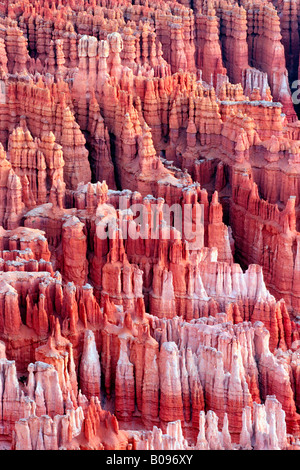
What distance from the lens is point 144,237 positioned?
41.1 meters

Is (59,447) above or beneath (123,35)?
beneath

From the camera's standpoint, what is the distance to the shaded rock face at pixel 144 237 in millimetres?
33719

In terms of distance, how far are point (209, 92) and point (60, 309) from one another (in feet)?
62.9

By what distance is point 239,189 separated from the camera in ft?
154

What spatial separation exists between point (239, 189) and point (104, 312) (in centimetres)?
1171

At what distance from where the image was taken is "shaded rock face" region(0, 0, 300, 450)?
33719 millimetres

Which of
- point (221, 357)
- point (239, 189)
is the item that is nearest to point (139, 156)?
point (239, 189)

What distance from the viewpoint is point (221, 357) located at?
34.5 metres

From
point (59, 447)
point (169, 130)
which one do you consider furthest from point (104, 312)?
point (169, 130)

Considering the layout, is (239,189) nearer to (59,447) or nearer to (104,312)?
(104,312)
